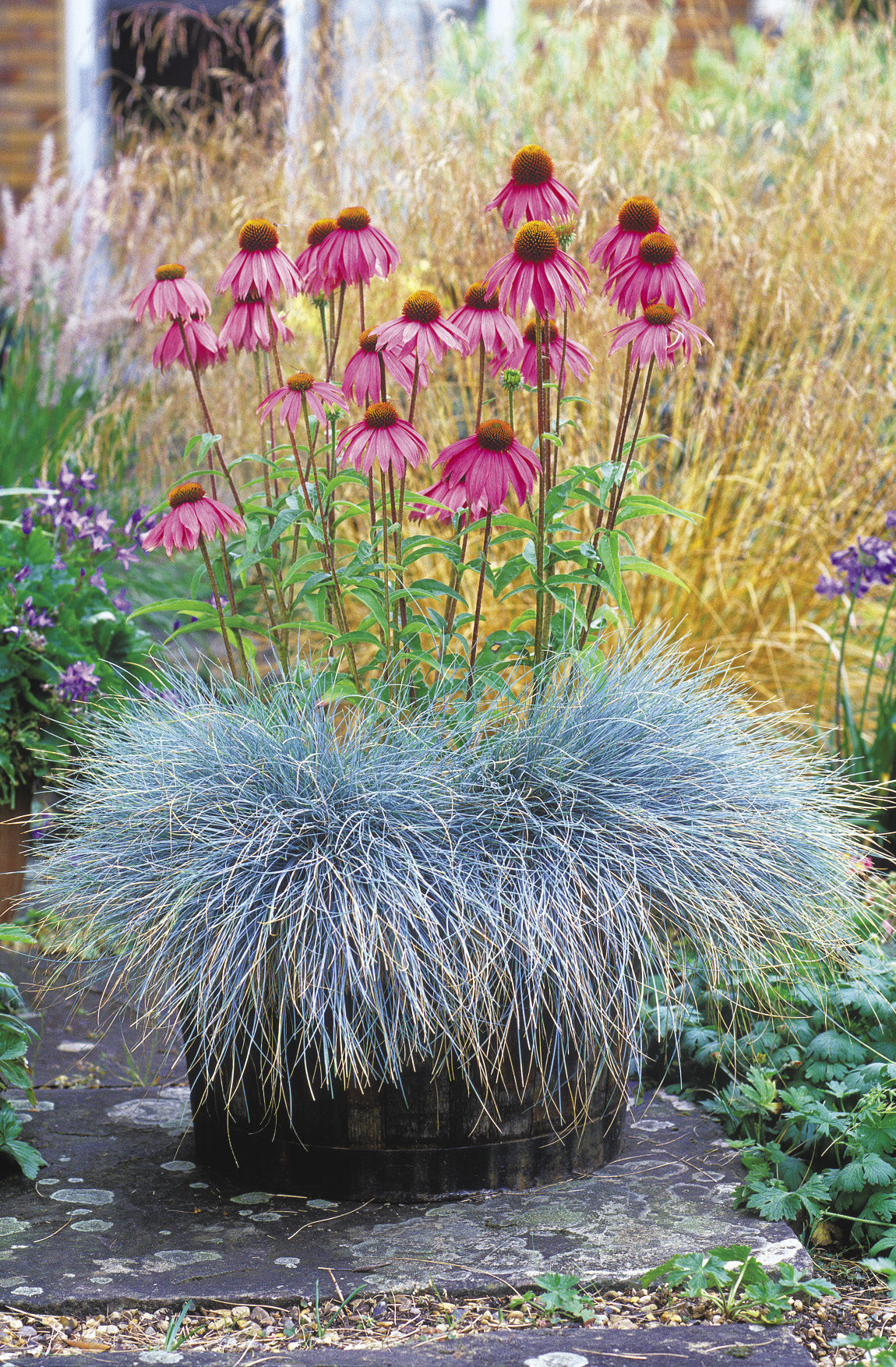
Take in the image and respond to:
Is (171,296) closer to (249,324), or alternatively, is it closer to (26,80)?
(249,324)

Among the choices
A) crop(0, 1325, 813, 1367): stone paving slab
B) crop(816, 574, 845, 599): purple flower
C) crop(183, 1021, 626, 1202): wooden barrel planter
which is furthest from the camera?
crop(816, 574, 845, 599): purple flower

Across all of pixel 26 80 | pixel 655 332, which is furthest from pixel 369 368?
pixel 26 80

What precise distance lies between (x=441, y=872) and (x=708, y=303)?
193 cm

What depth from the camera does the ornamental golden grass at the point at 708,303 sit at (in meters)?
3.17

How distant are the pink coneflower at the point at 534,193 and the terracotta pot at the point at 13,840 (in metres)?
1.54

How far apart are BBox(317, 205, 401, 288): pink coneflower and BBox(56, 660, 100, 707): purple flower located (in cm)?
103

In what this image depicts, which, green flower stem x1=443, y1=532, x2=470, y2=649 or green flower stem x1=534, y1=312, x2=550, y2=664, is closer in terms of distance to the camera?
green flower stem x1=534, y1=312, x2=550, y2=664

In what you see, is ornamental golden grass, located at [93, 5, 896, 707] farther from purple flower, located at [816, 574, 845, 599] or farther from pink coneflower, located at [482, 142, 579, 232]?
pink coneflower, located at [482, 142, 579, 232]

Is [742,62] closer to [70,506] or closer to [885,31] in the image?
[885,31]

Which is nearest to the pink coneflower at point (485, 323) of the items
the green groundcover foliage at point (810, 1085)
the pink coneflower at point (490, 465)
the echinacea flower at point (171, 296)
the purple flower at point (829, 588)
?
the pink coneflower at point (490, 465)

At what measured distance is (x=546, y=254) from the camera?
166 centimetres

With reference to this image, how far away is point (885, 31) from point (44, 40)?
380cm

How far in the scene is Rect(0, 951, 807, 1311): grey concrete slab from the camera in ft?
4.85

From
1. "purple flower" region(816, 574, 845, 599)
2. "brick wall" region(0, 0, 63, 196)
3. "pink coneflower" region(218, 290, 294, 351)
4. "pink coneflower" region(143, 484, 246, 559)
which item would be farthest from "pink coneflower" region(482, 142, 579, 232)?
"brick wall" region(0, 0, 63, 196)
